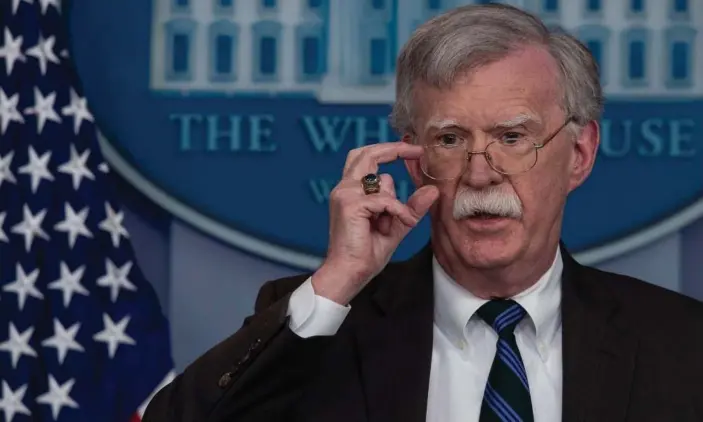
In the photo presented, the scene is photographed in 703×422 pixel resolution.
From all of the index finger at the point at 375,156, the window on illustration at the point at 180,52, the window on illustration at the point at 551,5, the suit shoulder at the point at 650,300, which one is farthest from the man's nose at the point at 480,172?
the window on illustration at the point at 180,52

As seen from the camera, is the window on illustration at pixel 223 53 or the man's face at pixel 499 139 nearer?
the man's face at pixel 499 139

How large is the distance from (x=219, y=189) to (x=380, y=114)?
1.63ft

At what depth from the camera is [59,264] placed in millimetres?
2982

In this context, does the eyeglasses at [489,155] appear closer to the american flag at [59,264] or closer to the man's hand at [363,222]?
the man's hand at [363,222]

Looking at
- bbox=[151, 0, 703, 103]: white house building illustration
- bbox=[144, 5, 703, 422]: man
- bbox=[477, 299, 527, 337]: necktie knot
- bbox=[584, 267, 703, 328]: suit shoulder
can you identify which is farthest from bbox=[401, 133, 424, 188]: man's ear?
bbox=[151, 0, 703, 103]: white house building illustration

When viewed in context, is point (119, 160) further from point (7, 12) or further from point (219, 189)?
point (7, 12)

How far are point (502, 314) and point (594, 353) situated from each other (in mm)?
184

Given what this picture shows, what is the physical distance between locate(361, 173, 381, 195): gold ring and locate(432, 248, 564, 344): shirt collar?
0.92ft

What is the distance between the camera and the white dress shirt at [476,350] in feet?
6.64

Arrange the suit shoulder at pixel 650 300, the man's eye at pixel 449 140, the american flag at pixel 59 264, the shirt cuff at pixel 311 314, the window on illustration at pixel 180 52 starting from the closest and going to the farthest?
the shirt cuff at pixel 311 314, the man's eye at pixel 449 140, the suit shoulder at pixel 650 300, the american flag at pixel 59 264, the window on illustration at pixel 180 52

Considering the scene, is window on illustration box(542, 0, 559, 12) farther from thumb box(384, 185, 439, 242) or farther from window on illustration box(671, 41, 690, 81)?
thumb box(384, 185, 439, 242)

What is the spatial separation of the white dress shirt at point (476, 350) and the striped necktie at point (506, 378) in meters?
0.03

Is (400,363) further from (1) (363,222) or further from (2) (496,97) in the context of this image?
(2) (496,97)

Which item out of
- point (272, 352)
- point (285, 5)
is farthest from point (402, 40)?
point (272, 352)
